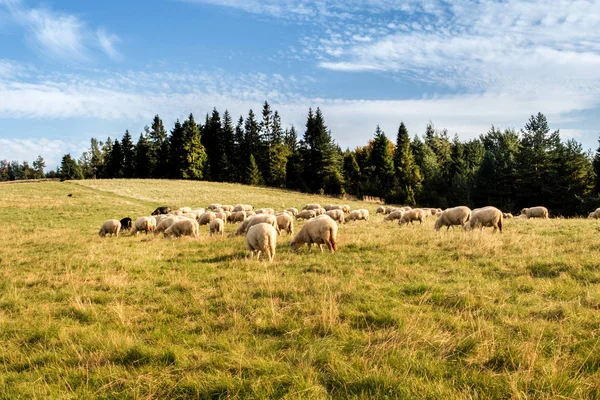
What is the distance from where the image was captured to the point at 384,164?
73.3 m

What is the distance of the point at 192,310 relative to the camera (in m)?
6.82

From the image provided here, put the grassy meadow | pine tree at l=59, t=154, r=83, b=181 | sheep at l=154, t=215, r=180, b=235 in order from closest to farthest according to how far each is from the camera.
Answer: the grassy meadow → sheep at l=154, t=215, r=180, b=235 → pine tree at l=59, t=154, r=83, b=181

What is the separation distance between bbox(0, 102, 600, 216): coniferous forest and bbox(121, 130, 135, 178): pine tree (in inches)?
11.3

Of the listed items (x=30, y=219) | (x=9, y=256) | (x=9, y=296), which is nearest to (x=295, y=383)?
(x=9, y=296)

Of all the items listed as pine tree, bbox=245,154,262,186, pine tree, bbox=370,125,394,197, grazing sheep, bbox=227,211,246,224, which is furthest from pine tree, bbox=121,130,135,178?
grazing sheep, bbox=227,211,246,224

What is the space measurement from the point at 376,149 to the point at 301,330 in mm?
72587

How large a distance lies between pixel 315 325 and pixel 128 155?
10372 centimetres

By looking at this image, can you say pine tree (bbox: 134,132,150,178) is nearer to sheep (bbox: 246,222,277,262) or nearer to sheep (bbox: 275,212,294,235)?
sheep (bbox: 275,212,294,235)

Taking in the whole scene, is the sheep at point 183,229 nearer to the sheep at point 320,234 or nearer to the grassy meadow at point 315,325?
the grassy meadow at point 315,325

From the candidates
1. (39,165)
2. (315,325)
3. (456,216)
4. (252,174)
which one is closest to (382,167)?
(252,174)

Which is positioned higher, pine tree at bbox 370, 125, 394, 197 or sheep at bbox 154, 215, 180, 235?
pine tree at bbox 370, 125, 394, 197

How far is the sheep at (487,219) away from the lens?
54.7ft

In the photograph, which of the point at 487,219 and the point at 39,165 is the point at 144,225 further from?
the point at 39,165

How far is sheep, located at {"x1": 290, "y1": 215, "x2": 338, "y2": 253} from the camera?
1222 cm
